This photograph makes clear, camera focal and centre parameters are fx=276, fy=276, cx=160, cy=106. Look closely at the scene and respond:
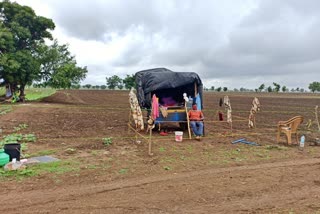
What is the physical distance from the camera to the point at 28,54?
24.5 m

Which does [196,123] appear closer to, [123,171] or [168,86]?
[168,86]

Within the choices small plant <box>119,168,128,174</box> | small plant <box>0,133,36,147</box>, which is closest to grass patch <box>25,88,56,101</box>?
small plant <box>0,133,36,147</box>

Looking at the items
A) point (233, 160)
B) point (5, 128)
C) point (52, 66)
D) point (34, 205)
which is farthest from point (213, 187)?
point (52, 66)

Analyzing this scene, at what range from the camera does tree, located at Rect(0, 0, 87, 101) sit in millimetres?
23228

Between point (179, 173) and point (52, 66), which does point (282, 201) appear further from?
point (52, 66)

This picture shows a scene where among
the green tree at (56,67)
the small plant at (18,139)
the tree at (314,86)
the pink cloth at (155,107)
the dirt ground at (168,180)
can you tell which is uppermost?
the tree at (314,86)

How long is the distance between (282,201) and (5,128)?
11.2 m

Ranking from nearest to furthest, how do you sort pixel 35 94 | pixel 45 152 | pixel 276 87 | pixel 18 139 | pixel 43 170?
1. pixel 43 170
2. pixel 45 152
3. pixel 18 139
4. pixel 35 94
5. pixel 276 87

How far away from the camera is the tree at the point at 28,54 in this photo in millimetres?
23228

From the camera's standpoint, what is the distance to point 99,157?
24.9 feet

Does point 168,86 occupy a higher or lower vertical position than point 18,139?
higher

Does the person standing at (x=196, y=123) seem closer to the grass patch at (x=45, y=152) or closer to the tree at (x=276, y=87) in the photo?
the grass patch at (x=45, y=152)

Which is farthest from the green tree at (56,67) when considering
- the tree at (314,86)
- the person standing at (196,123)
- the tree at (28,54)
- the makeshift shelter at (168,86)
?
the tree at (314,86)

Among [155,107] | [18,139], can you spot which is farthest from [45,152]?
[155,107]
